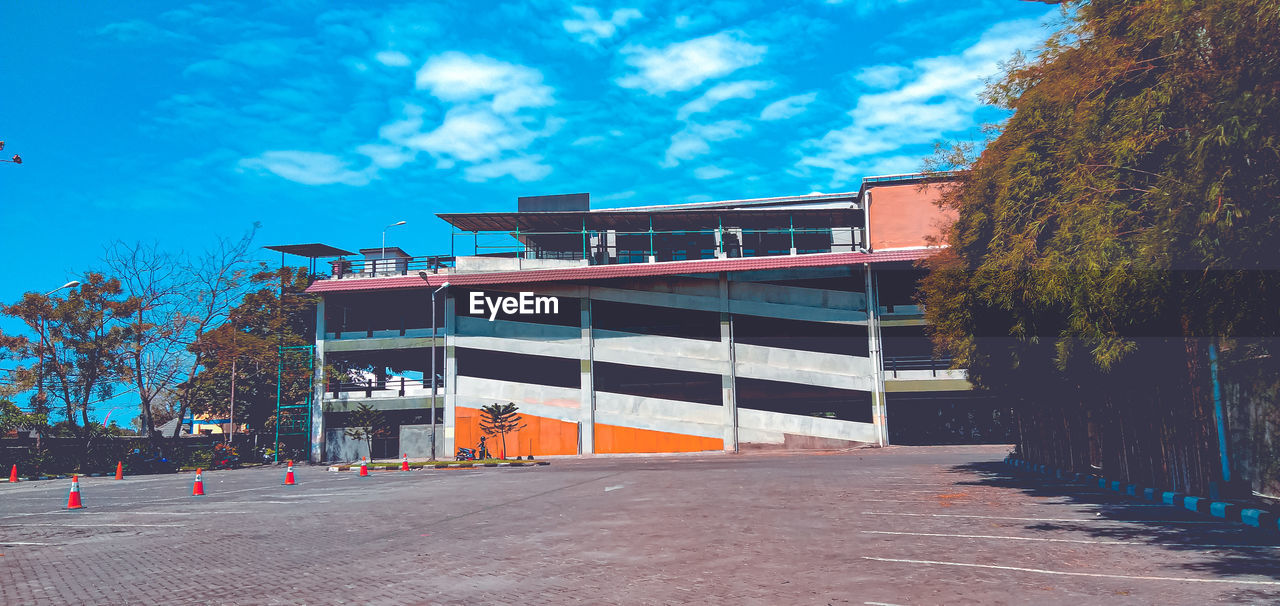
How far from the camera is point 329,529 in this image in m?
13.8

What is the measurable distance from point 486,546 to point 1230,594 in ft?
27.9

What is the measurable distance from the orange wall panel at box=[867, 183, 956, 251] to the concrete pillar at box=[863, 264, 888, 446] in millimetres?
A: 2610

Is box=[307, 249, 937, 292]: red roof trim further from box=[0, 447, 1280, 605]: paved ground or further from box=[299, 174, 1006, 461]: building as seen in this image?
box=[0, 447, 1280, 605]: paved ground

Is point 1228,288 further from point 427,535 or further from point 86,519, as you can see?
point 86,519

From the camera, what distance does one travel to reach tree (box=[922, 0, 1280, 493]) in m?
10.1

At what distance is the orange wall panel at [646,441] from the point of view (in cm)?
4522

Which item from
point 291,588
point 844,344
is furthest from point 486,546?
point 844,344

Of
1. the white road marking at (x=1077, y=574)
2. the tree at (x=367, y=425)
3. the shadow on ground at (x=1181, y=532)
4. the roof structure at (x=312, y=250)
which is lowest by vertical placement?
the shadow on ground at (x=1181, y=532)

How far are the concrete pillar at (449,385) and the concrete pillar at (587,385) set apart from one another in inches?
288

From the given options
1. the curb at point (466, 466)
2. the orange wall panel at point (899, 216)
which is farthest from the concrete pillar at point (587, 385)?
the orange wall panel at point (899, 216)

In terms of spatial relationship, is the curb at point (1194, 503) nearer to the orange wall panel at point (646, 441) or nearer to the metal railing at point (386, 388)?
the orange wall panel at point (646, 441)

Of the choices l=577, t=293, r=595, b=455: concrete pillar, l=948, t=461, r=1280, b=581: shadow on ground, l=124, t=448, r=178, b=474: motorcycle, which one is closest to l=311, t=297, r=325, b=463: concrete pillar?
l=124, t=448, r=178, b=474: motorcycle

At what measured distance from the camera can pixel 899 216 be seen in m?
45.8

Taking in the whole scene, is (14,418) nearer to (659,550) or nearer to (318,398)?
(318,398)
